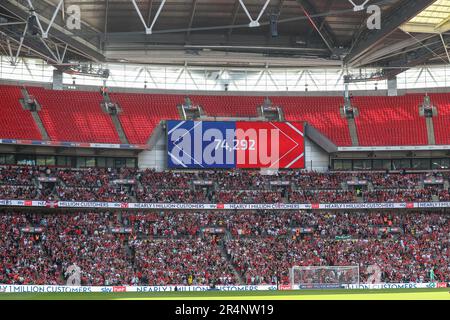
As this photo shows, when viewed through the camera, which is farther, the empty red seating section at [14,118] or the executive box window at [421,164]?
the executive box window at [421,164]

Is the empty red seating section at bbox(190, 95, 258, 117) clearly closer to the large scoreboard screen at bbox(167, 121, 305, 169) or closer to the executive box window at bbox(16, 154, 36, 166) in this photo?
the large scoreboard screen at bbox(167, 121, 305, 169)

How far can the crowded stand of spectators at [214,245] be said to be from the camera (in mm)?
41531

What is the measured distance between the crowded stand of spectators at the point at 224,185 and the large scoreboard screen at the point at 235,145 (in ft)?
3.19

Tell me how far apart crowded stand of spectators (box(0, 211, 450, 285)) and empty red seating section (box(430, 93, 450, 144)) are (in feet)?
23.5

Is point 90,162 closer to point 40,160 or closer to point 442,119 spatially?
point 40,160

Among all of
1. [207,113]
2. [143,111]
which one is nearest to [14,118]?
[143,111]

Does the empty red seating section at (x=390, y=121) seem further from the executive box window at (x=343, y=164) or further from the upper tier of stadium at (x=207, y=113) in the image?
the executive box window at (x=343, y=164)

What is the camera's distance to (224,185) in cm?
5344

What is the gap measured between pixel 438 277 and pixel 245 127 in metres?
21.0

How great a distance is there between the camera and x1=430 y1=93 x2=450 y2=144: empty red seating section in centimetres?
5606

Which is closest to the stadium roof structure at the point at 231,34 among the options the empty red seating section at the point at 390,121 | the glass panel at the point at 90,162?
the empty red seating section at the point at 390,121

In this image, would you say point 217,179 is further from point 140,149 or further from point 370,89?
point 370,89

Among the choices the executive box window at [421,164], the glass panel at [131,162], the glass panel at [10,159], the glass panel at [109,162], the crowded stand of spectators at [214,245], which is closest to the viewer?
the crowded stand of spectators at [214,245]

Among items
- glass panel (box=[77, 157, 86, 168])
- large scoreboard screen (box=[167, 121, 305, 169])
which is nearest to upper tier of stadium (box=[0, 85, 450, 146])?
large scoreboard screen (box=[167, 121, 305, 169])
